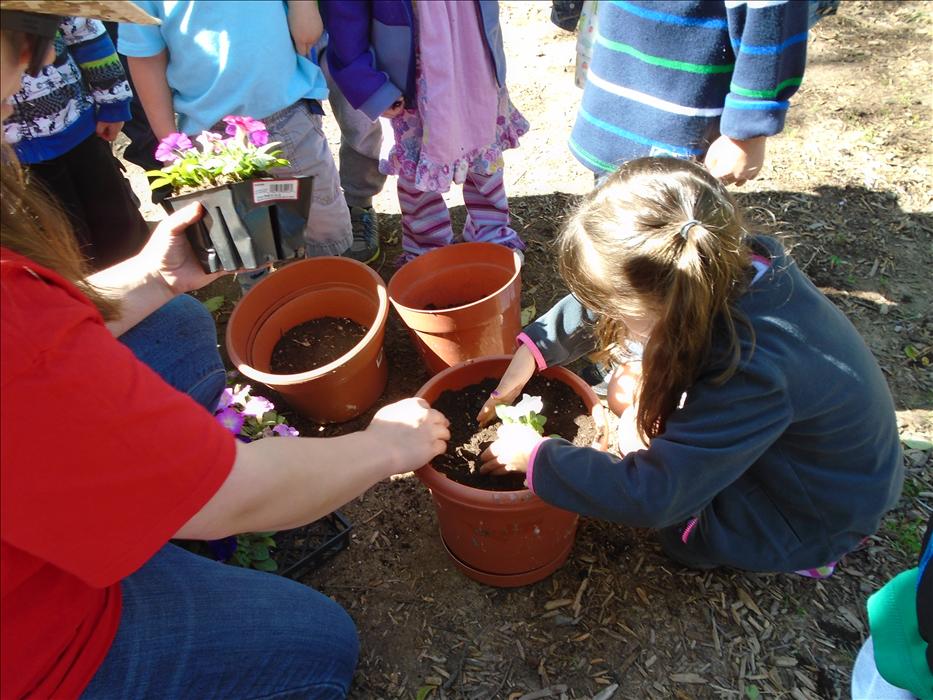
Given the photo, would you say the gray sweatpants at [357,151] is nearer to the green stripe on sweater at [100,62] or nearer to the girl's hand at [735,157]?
the green stripe on sweater at [100,62]

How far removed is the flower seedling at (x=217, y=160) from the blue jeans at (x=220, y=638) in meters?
0.97

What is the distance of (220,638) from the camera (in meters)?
1.40

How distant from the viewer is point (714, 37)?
1.95 meters

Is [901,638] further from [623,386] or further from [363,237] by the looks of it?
[363,237]

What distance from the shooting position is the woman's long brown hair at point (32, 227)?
119 centimetres

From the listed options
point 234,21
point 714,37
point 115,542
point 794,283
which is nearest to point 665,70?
point 714,37

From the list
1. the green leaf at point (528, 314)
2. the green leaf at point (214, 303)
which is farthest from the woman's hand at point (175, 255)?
the green leaf at point (528, 314)

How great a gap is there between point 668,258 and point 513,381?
0.67 meters

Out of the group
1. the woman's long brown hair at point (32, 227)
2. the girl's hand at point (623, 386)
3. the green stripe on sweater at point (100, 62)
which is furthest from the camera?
the green stripe on sweater at point (100, 62)

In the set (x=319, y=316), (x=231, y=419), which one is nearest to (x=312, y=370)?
(x=319, y=316)

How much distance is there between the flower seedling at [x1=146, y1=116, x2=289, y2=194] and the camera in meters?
1.87

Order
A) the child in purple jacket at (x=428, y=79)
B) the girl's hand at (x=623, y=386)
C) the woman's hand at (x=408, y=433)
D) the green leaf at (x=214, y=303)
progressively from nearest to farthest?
the woman's hand at (x=408, y=433) < the girl's hand at (x=623, y=386) < the child in purple jacket at (x=428, y=79) < the green leaf at (x=214, y=303)

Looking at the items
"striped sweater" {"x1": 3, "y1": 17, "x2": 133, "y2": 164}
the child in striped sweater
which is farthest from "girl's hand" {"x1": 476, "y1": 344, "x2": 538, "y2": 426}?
"striped sweater" {"x1": 3, "y1": 17, "x2": 133, "y2": 164}

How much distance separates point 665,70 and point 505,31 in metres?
2.91
